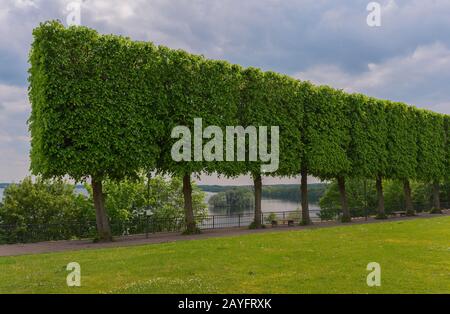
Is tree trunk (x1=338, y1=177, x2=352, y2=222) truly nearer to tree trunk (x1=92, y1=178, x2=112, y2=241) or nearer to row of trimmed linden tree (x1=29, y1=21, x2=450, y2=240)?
row of trimmed linden tree (x1=29, y1=21, x2=450, y2=240)

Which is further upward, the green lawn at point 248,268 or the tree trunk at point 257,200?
the tree trunk at point 257,200

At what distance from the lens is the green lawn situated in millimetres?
10680

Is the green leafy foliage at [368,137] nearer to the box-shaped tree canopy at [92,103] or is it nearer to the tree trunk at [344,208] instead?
the tree trunk at [344,208]

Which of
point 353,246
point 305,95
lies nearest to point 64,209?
point 305,95

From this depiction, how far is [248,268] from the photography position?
1320 cm

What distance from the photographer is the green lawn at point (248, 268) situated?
10.7 m

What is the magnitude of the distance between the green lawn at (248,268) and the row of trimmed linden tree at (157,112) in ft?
21.9

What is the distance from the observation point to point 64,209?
40.6 m

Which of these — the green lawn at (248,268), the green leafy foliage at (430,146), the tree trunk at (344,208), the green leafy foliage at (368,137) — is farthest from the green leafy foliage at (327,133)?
the green lawn at (248,268)

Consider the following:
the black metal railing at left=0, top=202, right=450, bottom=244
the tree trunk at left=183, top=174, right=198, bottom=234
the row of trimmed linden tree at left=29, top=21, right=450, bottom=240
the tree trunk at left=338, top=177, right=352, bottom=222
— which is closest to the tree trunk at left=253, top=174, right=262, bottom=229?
the row of trimmed linden tree at left=29, top=21, right=450, bottom=240

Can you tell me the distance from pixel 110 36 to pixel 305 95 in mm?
16258

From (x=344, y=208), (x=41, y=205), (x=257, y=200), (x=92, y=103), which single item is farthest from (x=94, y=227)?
(x=344, y=208)

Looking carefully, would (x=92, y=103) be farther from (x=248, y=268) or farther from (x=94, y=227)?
(x=248, y=268)
